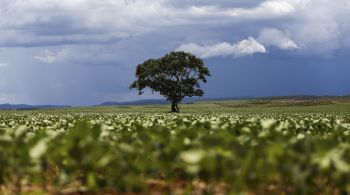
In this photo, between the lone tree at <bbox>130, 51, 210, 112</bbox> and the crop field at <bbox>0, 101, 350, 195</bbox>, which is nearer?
the crop field at <bbox>0, 101, 350, 195</bbox>

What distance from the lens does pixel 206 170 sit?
708cm

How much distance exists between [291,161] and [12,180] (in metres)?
4.85

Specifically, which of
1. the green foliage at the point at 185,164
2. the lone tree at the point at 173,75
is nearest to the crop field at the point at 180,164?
the green foliage at the point at 185,164

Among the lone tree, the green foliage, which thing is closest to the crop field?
the green foliage

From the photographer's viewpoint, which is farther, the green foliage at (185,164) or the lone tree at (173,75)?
the lone tree at (173,75)

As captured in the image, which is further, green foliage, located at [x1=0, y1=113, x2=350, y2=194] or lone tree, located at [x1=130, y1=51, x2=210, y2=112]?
lone tree, located at [x1=130, y1=51, x2=210, y2=112]

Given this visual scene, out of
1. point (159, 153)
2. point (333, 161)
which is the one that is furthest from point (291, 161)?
point (159, 153)

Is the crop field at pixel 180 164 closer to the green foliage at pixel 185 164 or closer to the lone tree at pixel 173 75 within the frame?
the green foliage at pixel 185 164

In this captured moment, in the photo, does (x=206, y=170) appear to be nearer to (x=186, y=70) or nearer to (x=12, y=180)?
(x=12, y=180)

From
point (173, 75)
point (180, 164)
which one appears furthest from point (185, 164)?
point (173, 75)

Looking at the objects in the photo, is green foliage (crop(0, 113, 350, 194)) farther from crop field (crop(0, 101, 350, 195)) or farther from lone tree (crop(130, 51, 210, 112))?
lone tree (crop(130, 51, 210, 112))

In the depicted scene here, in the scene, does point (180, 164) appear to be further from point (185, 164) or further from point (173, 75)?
point (173, 75)

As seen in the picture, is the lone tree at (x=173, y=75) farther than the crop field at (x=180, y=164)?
Yes

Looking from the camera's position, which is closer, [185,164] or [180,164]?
[185,164]
